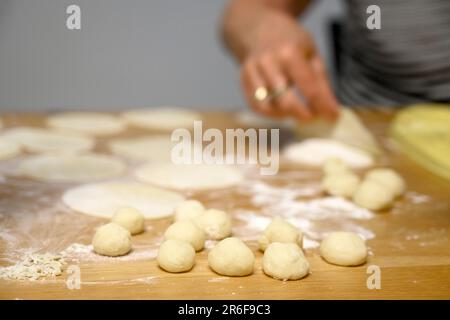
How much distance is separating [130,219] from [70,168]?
407 millimetres

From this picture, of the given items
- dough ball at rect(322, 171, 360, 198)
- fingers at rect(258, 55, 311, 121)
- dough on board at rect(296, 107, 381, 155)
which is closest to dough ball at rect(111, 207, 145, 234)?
dough ball at rect(322, 171, 360, 198)

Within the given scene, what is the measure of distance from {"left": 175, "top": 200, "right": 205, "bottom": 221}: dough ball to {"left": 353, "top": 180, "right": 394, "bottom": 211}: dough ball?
13.1 inches

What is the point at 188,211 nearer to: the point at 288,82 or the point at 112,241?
the point at 112,241

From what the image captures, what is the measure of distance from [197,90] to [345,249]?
2261 mm

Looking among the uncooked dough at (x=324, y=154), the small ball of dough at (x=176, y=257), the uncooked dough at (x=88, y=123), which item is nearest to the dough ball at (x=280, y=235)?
the small ball of dough at (x=176, y=257)

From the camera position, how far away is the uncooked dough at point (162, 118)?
1849mm

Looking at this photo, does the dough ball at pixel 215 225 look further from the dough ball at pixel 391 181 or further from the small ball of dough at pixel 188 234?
the dough ball at pixel 391 181

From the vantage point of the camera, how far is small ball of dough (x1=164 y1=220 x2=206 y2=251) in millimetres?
979

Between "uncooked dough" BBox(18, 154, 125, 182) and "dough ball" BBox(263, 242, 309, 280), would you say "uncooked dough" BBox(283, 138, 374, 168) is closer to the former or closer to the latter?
"uncooked dough" BBox(18, 154, 125, 182)

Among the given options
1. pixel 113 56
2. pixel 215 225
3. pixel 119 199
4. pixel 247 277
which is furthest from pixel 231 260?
pixel 113 56

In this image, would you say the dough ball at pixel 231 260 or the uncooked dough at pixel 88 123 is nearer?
the dough ball at pixel 231 260

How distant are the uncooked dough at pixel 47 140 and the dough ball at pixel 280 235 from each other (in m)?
0.72
